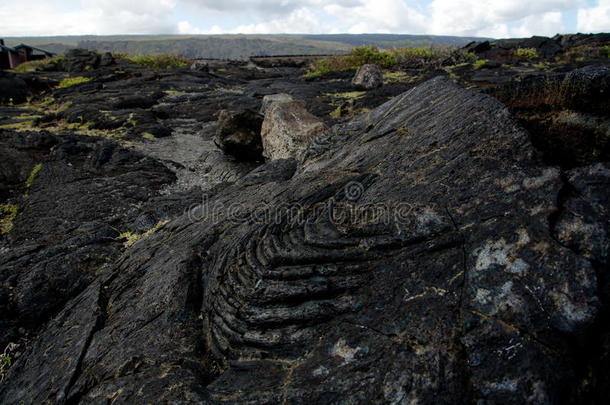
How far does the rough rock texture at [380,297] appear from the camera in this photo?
412 cm

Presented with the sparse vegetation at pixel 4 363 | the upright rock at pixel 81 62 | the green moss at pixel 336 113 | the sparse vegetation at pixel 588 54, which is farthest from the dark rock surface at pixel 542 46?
the upright rock at pixel 81 62

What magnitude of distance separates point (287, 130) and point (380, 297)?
475 inches

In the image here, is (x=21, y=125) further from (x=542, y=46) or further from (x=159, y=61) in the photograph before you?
(x=542, y=46)

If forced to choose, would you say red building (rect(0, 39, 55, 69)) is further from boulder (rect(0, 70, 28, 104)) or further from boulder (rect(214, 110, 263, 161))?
boulder (rect(214, 110, 263, 161))

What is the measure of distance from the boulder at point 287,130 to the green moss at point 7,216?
9.72 m

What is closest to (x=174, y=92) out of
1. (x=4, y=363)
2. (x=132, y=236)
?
(x=132, y=236)

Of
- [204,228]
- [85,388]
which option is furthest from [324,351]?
[204,228]

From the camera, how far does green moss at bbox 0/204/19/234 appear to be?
12.6 m

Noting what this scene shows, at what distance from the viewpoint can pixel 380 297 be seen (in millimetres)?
5133

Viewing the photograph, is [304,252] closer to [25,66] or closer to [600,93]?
[600,93]

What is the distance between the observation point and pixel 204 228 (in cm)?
890

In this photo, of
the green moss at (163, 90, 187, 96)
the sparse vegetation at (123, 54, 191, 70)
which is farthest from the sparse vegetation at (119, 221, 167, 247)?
the sparse vegetation at (123, 54, 191, 70)

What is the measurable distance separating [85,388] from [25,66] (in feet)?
226

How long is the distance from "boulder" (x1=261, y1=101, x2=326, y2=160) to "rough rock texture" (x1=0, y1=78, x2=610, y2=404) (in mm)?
7642
